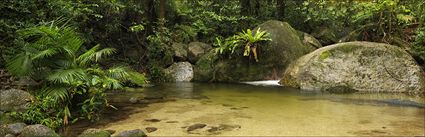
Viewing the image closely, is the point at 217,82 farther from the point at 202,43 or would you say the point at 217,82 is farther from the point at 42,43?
the point at 42,43

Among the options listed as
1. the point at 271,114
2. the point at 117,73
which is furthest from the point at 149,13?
the point at 271,114

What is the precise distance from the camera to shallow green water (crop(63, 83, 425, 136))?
5535 millimetres

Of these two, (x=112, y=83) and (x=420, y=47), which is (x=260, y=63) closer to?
(x=420, y=47)

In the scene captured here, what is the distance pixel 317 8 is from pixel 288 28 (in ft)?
12.0

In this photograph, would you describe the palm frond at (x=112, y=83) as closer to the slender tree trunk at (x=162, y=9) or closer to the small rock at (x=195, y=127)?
the small rock at (x=195, y=127)

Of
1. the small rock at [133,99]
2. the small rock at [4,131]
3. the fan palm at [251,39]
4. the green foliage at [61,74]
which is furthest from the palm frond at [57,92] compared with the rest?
the fan palm at [251,39]

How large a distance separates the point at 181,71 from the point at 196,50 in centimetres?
127

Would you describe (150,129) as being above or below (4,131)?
below

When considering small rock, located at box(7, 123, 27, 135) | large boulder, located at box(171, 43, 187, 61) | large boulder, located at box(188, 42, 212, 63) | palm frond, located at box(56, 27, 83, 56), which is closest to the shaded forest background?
large boulder, located at box(171, 43, 187, 61)

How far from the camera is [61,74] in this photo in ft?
19.7

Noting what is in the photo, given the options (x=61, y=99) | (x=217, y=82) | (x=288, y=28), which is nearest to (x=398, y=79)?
(x=288, y=28)

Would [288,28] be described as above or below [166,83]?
above

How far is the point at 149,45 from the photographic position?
13.8 metres

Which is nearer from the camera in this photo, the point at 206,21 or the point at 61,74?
the point at 61,74
